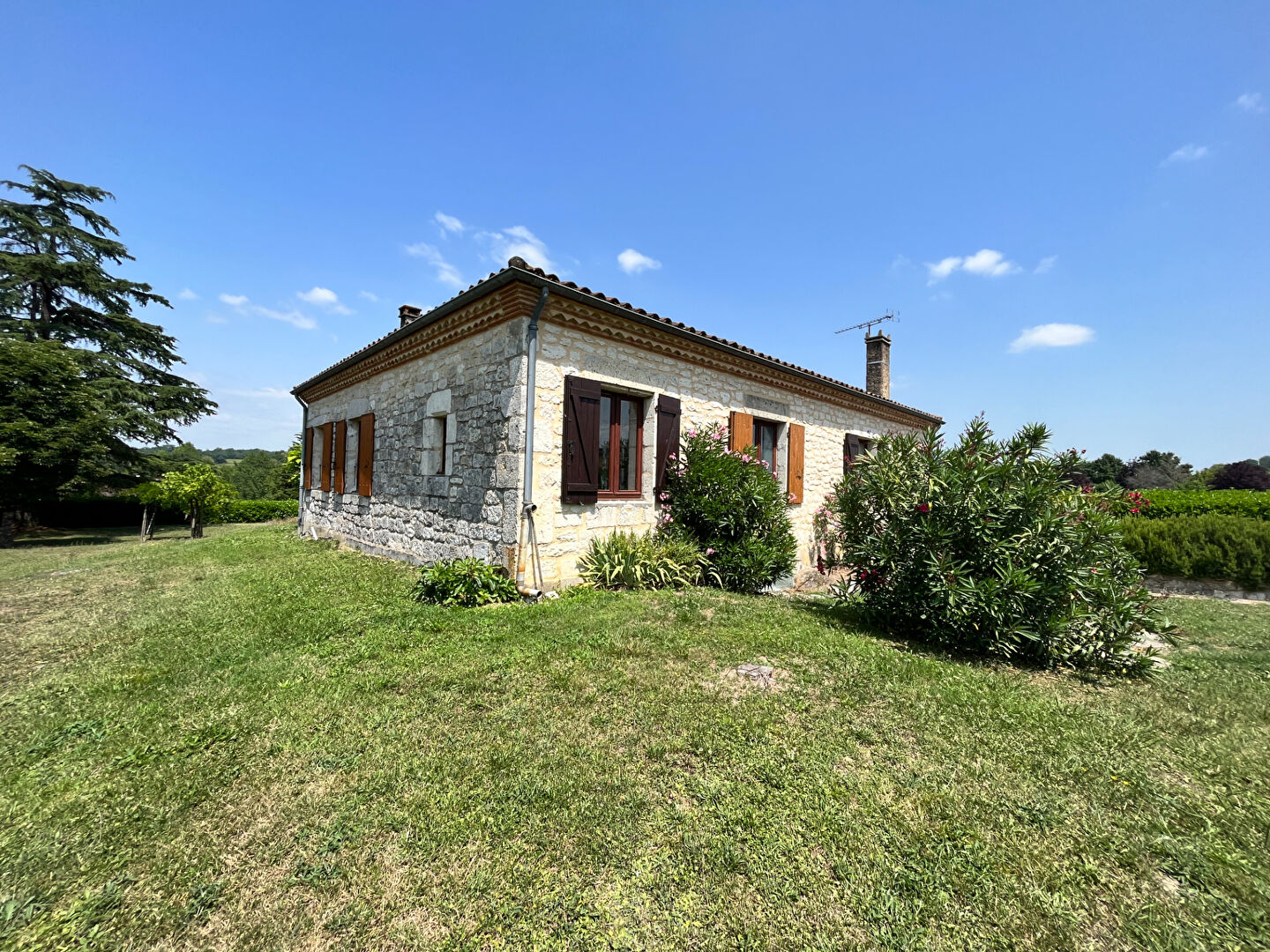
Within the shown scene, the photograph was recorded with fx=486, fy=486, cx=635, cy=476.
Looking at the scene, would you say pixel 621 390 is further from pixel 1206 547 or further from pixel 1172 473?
pixel 1172 473

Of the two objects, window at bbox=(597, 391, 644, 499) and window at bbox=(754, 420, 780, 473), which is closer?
window at bbox=(597, 391, 644, 499)

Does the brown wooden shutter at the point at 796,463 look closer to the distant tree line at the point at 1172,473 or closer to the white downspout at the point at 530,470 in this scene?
the white downspout at the point at 530,470

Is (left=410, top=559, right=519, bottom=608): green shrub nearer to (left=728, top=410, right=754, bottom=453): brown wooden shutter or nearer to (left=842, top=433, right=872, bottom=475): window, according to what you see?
(left=728, top=410, right=754, bottom=453): brown wooden shutter

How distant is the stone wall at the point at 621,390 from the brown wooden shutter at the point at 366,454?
5162 millimetres

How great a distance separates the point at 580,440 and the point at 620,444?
986 millimetres

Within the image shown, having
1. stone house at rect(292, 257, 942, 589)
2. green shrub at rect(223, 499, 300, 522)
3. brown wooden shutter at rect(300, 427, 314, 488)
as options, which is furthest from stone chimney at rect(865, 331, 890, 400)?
green shrub at rect(223, 499, 300, 522)

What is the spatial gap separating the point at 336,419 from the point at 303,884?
10.8 meters

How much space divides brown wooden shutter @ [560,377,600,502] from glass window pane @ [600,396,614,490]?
447 mm

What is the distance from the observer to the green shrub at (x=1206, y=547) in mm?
8320

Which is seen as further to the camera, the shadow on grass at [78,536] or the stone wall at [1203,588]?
the shadow on grass at [78,536]

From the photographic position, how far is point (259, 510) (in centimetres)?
1900

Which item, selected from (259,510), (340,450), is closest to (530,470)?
(340,450)

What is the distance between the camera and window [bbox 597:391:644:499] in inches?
270

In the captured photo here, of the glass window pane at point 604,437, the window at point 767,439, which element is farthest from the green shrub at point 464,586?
the window at point 767,439
